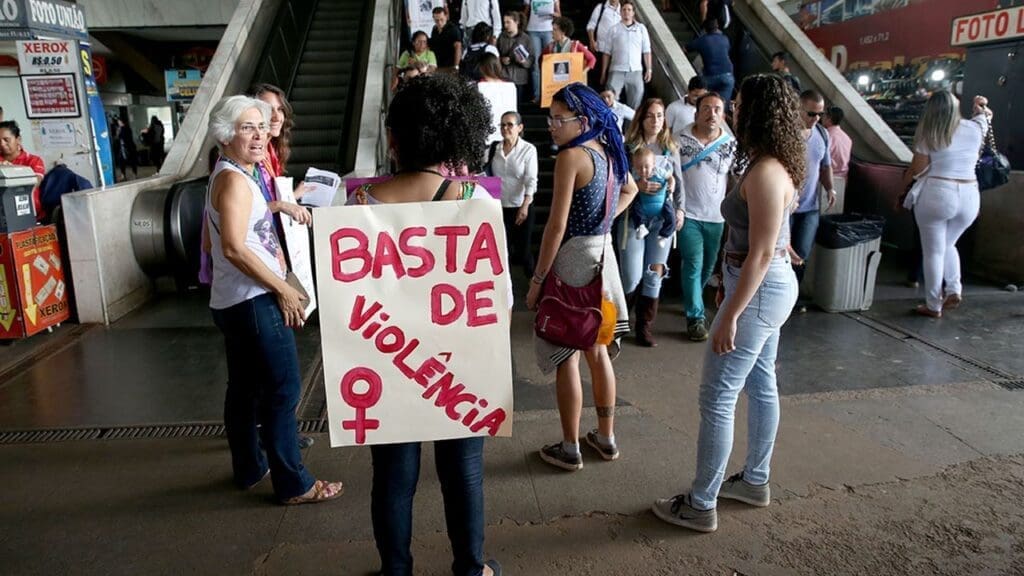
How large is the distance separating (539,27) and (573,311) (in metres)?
7.50

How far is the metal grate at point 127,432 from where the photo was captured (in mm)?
4008

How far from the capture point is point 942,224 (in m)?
5.99

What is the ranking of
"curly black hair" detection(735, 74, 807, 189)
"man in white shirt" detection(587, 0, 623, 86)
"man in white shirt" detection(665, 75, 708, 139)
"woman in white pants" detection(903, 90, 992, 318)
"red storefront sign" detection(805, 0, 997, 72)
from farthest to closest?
"red storefront sign" detection(805, 0, 997, 72), "man in white shirt" detection(587, 0, 623, 86), "man in white shirt" detection(665, 75, 708, 139), "woman in white pants" detection(903, 90, 992, 318), "curly black hair" detection(735, 74, 807, 189)

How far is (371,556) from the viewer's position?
288cm

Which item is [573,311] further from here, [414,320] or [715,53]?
[715,53]

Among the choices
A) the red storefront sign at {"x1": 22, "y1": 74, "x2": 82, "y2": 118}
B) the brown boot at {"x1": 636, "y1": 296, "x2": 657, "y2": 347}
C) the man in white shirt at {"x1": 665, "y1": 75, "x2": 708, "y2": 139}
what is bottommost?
the brown boot at {"x1": 636, "y1": 296, "x2": 657, "y2": 347}

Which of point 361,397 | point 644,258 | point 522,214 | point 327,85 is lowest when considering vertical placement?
point 644,258

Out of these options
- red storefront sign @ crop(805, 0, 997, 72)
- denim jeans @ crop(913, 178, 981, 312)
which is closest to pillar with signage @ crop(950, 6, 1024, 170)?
red storefront sign @ crop(805, 0, 997, 72)

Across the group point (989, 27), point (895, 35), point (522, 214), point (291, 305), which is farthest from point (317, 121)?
point (895, 35)

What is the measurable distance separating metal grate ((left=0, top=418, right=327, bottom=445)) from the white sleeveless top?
135 cm

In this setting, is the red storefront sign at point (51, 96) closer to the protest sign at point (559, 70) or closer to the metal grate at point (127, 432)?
the metal grate at point (127, 432)

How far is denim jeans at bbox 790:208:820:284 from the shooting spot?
6219 millimetres

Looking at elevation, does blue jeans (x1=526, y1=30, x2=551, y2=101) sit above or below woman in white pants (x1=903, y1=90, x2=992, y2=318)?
above

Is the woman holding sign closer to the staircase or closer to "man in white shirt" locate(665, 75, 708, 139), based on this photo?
"man in white shirt" locate(665, 75, 708, 139)
